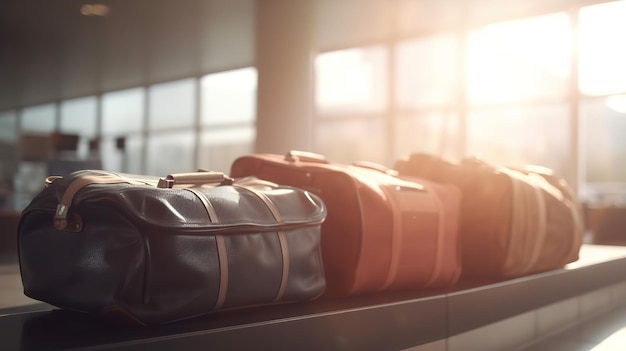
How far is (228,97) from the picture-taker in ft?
42.0

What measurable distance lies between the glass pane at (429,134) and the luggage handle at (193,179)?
748 centimetres

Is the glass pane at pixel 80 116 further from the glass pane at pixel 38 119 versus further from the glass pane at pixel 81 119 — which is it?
the glass pane at pixel 38 119

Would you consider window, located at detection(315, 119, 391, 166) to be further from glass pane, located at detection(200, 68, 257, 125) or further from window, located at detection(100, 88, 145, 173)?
window, located at detection(100, 88, 145, 173)

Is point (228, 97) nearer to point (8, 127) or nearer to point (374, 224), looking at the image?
point (8, 127)

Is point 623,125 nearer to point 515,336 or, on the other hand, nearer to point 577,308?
point 577,308

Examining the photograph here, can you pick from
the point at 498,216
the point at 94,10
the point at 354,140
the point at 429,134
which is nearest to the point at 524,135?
the point at 429,134

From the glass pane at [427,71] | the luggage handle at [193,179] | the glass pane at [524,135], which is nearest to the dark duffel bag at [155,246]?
the luggage handle at [193,179]

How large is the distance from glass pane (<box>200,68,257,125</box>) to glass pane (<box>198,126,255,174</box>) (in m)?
0.23

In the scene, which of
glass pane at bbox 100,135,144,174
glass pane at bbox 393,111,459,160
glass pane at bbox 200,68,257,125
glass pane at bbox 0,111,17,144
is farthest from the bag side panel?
glass pane at bbox 100,135,144,174

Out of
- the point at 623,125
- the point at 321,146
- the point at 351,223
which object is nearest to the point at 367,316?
the point at 351,223

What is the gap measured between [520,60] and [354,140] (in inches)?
112

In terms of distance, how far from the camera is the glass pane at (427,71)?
9188 mm

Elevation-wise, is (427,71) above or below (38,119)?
above

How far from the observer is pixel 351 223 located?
169 cm
